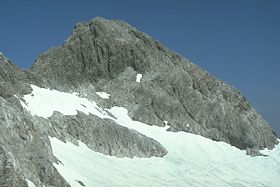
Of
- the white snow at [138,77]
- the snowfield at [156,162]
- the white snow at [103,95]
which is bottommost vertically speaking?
the snowfield at [156,162]

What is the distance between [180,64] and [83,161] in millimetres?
46705

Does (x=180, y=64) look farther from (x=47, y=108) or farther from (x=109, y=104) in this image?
(x=47, y=108)

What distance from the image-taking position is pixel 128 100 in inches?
3684

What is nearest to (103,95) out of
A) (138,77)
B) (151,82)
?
(138,77)

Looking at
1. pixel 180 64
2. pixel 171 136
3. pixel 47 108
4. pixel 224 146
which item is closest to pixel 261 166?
pixel 224 146

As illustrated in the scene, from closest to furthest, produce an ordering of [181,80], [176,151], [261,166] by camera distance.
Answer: [176,151] → [261,166] → [181,80]

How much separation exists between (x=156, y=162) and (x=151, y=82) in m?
24.6

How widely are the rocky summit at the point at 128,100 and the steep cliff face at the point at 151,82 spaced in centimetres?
18

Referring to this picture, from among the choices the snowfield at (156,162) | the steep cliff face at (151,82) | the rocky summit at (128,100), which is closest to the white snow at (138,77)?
the rocky summit at (128,100)

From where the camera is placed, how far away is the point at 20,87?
7450cm

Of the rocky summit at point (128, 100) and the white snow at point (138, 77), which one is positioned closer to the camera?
the rocky summit at point (128, 100)

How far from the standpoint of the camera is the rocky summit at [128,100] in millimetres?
72500

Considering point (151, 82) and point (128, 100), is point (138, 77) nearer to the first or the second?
point (151, 82)

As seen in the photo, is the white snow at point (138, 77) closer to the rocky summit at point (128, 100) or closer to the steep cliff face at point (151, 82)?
the rocky summit at point (128, 100)
